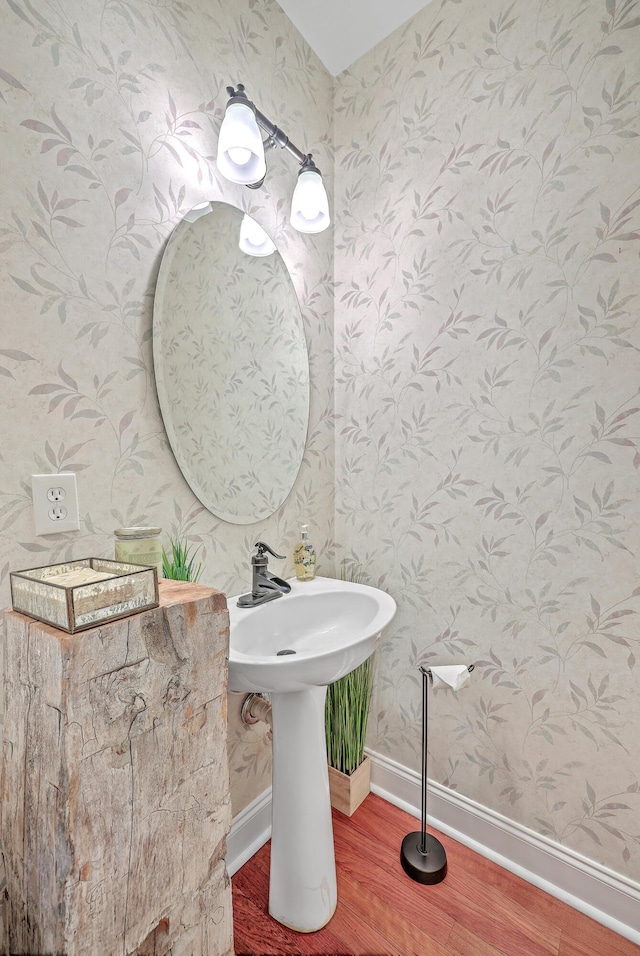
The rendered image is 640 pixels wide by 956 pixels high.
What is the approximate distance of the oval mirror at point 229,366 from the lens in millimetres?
1087

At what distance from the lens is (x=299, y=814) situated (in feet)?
3.57

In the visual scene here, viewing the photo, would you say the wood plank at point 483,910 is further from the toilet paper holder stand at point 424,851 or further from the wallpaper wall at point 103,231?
the wallpaper wall at point 103,231

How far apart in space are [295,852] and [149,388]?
1.20 m

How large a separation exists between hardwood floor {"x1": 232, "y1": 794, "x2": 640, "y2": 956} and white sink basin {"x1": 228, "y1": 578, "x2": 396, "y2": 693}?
2.15 ft

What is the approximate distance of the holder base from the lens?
4.04 ft

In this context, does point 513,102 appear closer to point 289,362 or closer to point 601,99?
point 601,99

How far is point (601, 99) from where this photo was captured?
42.5 inches

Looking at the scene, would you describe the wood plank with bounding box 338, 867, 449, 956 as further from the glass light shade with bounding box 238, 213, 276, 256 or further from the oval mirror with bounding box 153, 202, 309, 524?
the glass light shade with bounding box 238, 213, 276, 256

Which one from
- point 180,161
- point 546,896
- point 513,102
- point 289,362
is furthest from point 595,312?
point 546,896

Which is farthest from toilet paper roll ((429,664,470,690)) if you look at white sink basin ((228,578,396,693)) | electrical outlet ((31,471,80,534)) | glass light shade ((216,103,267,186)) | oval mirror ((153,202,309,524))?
glass light shade ((216,103,267,186))

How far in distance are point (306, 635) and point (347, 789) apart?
1.98ft

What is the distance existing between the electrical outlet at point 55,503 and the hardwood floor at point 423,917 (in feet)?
3.63

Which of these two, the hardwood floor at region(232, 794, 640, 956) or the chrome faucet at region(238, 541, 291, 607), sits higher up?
the chrome faucet at region(238, 541, 291, 607)

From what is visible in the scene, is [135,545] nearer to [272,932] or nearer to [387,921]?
[272,932]
